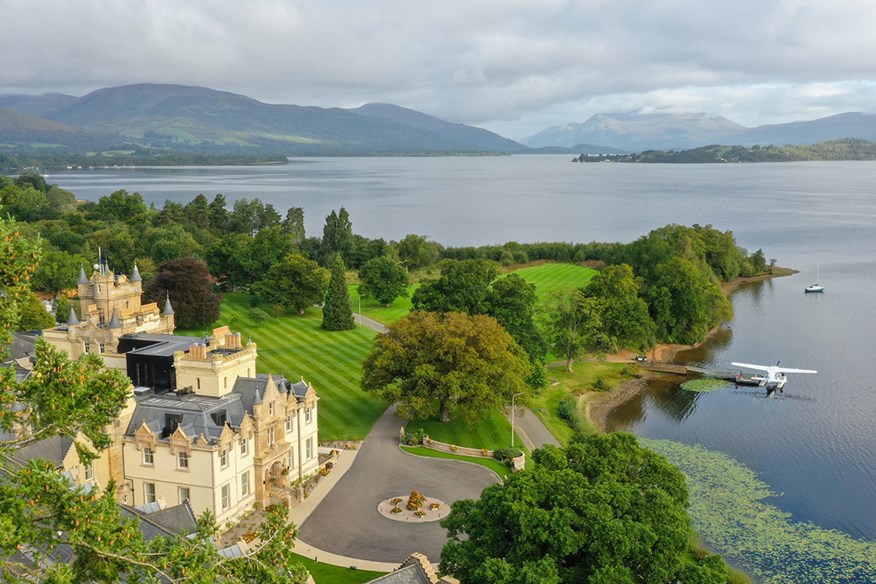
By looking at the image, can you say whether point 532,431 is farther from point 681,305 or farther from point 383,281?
point 383,281

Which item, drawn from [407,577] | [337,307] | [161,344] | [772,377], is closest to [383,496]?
[161,344]

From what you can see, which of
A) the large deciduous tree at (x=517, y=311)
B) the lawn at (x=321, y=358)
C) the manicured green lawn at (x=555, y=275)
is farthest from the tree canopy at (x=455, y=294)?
the manicured green lawn at (x=555, y=275)

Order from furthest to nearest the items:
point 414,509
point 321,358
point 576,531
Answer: point 321,358
point 414,509
point 576,531

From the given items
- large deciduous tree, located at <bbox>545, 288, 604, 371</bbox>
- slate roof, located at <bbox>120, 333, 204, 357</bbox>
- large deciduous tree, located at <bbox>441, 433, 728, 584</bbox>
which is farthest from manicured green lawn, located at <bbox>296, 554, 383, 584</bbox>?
large deciduous tree, located at <bbox>545, 288, 604, 371</bbox>

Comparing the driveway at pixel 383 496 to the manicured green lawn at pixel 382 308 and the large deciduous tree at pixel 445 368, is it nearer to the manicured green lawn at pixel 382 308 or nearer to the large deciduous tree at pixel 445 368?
the large deciduous tree at pixel 445 368

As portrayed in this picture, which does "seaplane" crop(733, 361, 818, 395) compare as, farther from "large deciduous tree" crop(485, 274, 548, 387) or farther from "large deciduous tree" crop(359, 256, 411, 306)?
"large deciduous tree" crop(359, 256, 411, 306)
